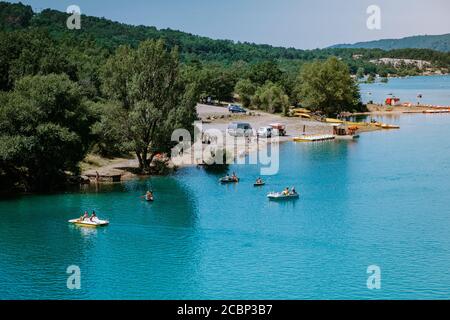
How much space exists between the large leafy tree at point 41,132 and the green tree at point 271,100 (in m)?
86.6

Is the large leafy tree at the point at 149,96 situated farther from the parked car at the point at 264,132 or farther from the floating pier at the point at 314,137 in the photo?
the floating pier at the point at 314,137

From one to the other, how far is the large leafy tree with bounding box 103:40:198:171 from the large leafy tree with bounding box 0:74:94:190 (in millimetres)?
6375

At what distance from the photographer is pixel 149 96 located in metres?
78.4

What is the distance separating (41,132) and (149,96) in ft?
53.7

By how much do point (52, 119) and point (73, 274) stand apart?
28054 millimetres

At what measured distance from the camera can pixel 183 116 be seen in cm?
7788

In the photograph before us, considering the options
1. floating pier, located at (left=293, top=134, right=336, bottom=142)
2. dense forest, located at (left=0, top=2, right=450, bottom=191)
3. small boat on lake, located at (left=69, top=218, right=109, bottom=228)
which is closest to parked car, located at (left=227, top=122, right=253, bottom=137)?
floating pier, located at (left=293, top=134, right=336, bottom=142)

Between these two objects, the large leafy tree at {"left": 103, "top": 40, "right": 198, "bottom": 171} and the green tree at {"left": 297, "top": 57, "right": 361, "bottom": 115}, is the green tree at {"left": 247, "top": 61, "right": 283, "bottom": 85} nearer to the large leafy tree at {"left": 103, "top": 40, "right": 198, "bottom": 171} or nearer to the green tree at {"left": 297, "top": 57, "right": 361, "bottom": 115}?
the green tree at {"left": 297, "top": 57, "right": 361, "bottom": 115}

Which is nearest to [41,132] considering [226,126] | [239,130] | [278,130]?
[239,130]

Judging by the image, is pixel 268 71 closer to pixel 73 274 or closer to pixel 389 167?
pixel 389 167

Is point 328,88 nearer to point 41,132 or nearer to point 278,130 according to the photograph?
point 278,130

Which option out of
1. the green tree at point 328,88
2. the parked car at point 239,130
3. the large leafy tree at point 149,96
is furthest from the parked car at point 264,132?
the green tree at point 328,88

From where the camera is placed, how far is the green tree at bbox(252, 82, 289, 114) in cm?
15450

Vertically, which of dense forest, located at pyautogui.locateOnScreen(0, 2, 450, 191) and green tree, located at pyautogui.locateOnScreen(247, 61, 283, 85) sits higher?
green tree, located at pyautogui.locateOnScreen(247, 61, 283, 85)
